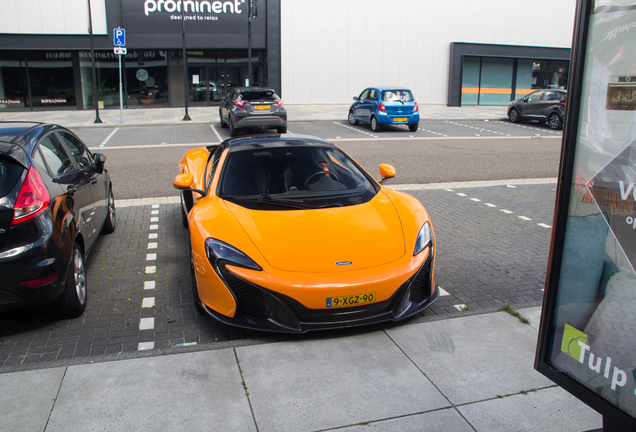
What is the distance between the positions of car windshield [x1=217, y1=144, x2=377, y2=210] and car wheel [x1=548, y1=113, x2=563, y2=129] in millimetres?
18581

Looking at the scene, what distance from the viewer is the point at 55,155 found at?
4.68 m

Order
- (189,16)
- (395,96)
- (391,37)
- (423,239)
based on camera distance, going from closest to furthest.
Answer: (423,239), (395,96), (189,16), (391,37)

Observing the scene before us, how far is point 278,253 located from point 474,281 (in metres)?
2.23

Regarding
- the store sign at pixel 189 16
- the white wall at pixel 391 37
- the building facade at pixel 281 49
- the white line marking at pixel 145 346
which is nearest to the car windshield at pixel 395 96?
the building facade at pixel 281 49

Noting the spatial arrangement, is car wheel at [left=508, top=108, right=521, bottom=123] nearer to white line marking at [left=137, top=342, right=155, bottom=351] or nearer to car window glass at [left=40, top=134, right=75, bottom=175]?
car window glass at [left=40, top=134, right=75, bottom=175]

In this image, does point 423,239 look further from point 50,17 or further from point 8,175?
point 50,17

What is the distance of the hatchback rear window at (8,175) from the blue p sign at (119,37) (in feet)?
58.7

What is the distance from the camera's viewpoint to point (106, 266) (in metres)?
5.37

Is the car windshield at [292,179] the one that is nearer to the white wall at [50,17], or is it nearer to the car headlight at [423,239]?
the car headlight at [423,239]

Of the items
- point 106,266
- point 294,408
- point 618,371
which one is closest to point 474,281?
point 294,408

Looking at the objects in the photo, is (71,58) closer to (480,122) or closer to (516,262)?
(480,122)

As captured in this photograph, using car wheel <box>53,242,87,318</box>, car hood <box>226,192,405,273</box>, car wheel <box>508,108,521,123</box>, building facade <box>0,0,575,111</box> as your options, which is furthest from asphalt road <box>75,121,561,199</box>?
building facade <box>0,0,575,111</box>

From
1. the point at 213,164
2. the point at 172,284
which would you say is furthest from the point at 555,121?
the point at 172,284

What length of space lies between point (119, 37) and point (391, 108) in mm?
10874
